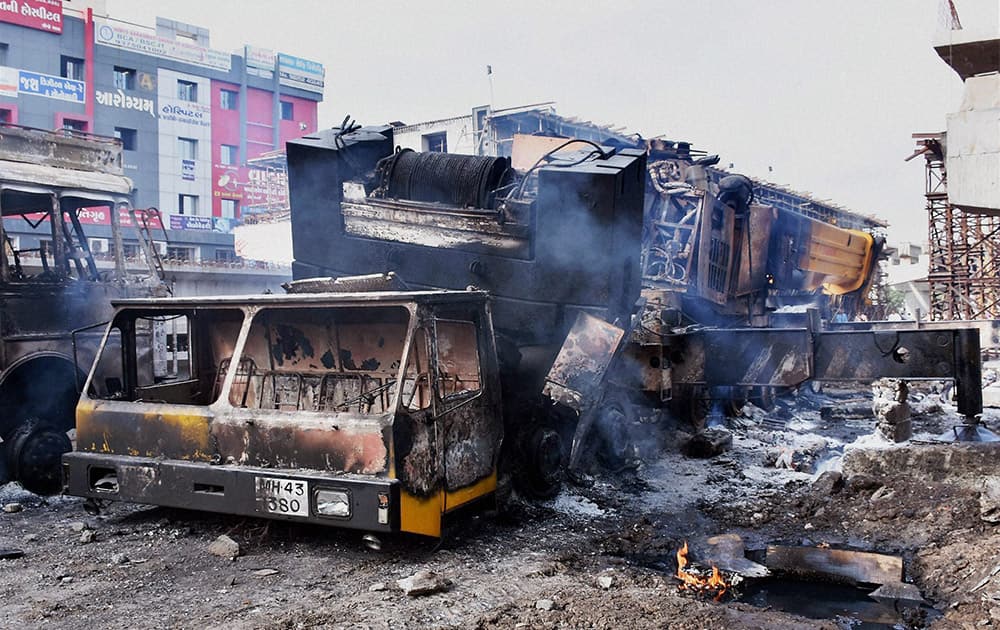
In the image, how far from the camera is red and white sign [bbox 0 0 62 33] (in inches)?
1201

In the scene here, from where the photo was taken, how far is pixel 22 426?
6.85 m

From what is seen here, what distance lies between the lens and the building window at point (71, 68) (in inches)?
1283

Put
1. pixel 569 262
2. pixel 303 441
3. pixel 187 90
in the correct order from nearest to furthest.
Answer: pixel 303 441 < pixel 569 262 < pixel 187 90

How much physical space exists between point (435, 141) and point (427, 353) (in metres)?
23.0

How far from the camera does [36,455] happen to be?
22.5 ft

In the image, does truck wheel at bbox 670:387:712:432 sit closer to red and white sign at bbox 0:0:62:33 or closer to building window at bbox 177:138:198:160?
red and white sign at bbox 0:0:62:33

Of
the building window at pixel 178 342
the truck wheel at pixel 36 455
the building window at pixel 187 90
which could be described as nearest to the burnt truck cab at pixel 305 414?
the truck wheel at pixel 36 455

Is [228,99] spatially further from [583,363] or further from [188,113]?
[583,363]

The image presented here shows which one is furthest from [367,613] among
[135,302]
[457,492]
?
[135,302]

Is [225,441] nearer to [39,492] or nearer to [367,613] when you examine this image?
[367,613]

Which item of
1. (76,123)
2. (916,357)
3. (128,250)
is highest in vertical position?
(76,123)

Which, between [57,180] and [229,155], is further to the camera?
[229,155]

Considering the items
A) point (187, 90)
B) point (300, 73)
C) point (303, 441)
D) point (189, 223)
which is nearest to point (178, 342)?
point (303, 441)

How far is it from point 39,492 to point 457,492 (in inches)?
156
